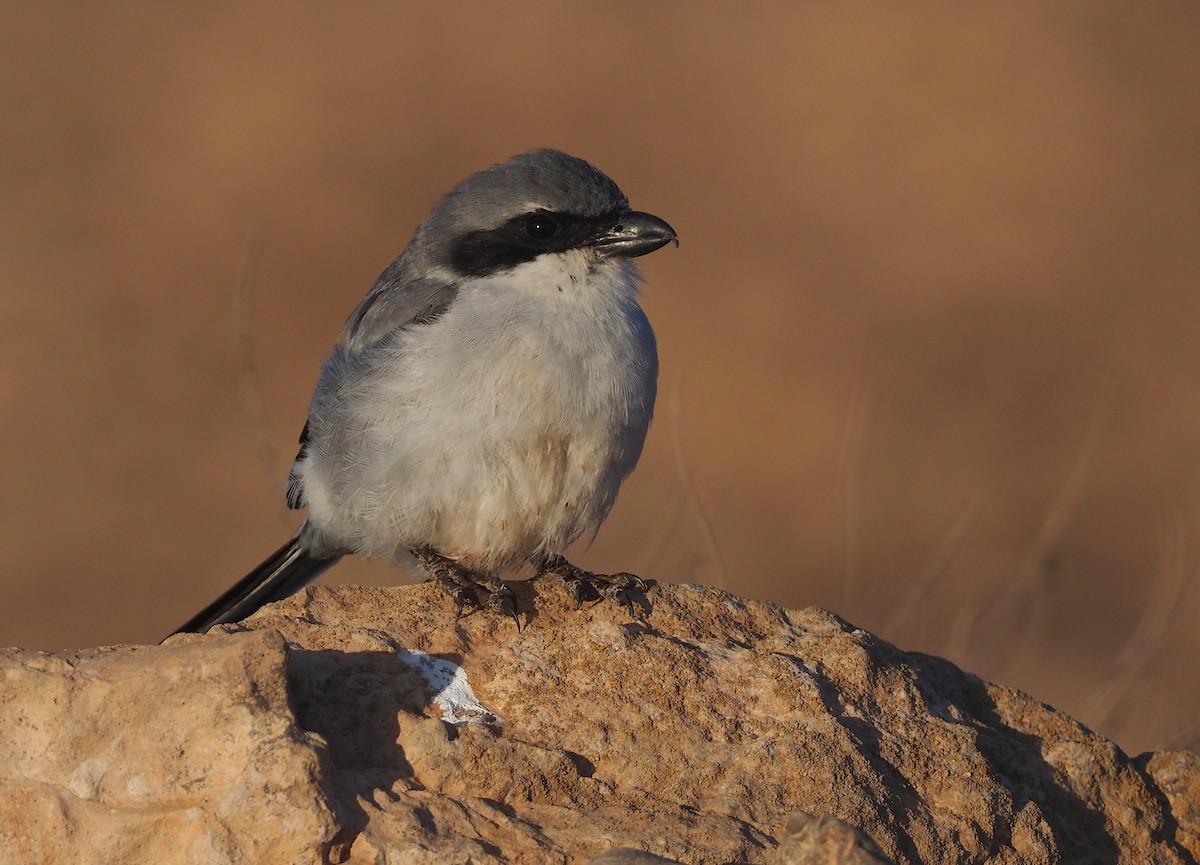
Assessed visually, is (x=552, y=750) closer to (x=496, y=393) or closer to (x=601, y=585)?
(x=601, y=585)

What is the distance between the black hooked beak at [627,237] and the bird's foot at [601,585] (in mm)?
1017

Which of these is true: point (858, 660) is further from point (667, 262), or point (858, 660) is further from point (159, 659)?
point (667, 262)

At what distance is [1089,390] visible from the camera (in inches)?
418

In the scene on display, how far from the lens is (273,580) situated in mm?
5148

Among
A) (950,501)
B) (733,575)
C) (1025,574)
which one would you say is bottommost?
(733,575)

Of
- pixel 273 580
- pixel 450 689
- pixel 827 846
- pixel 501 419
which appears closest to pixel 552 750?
pixel 450 689

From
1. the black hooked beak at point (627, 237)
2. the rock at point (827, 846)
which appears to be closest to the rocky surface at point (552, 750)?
the rock at point (827, 846)

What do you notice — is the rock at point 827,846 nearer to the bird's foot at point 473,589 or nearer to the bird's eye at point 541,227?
the bird's foot at point 473,589

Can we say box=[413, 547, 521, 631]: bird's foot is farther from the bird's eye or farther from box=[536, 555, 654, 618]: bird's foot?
the bird's eye

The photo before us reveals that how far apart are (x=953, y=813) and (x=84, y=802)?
1900mm

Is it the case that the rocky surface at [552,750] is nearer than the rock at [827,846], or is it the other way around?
the rock at [827,846]

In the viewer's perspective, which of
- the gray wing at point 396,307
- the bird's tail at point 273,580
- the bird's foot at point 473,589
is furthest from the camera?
the bird's tail at point 273,580

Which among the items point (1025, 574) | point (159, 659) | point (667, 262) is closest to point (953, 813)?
point (159, 659)

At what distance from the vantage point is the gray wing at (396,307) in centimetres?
455
